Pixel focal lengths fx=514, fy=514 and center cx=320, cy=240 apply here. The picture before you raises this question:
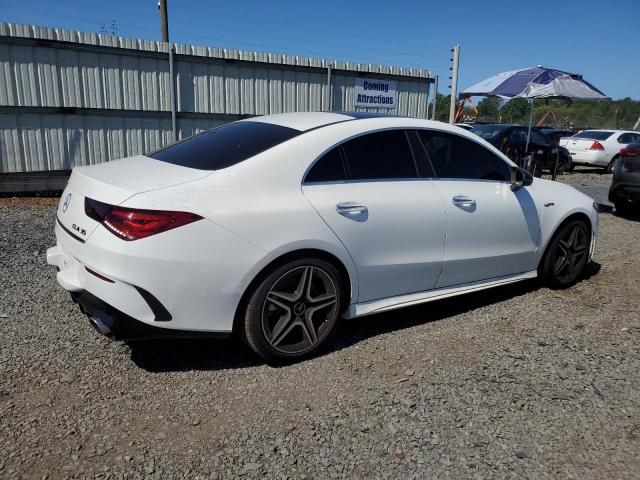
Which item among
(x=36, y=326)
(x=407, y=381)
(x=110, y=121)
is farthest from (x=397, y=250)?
(x=110, y=121)

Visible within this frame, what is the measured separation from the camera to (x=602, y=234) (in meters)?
7.66

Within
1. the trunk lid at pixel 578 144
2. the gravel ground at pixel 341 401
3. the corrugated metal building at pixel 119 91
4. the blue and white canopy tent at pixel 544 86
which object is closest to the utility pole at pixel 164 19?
the corrugated metal building at pixel 119 91

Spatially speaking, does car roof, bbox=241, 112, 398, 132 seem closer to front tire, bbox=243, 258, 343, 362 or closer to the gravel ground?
front tire, bbox=243, 258, 343, 362

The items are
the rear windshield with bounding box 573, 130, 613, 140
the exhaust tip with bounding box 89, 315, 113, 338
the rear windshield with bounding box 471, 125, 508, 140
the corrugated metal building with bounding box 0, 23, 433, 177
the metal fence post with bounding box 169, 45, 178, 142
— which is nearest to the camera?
the exhaust tip with bounding box 89, 315, 113, 338

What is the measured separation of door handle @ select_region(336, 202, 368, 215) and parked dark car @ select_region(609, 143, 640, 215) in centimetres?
697

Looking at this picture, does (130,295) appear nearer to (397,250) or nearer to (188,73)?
(397,250)

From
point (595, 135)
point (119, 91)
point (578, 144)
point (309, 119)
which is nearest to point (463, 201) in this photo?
point (309, 119)

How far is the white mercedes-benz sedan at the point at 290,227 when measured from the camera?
2.76 metres

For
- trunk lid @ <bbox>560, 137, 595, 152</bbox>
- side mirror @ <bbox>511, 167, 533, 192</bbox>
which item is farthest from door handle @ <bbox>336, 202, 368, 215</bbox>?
trunk lid @ <bbox>560, 137, 595, 152</bbox>

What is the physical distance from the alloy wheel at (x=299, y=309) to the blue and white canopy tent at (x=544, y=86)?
34.0 feet

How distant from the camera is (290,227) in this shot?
3.05m

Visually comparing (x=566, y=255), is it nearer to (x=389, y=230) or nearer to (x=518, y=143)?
(x=389, y=230)

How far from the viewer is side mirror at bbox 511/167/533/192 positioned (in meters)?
4.34

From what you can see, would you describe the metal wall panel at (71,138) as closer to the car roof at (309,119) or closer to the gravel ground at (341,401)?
the gravel ground at (341,401)
